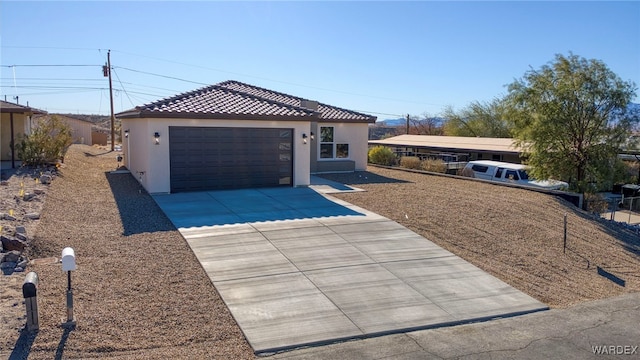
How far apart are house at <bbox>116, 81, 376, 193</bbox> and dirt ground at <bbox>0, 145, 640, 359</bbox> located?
1.47 meters

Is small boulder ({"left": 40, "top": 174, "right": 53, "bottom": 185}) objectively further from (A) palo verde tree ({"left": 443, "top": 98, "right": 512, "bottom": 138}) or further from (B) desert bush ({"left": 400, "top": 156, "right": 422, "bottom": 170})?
(A) palo verde tree ({"left": 443, "top": 98, "right": 512, "bottom": 138})

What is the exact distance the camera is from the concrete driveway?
723cm

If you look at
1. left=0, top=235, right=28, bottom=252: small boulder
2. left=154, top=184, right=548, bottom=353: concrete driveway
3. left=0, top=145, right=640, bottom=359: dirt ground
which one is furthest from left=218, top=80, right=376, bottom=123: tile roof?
left=0, top=235, right=28, bottom=252: small boulder

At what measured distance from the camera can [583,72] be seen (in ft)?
60.2

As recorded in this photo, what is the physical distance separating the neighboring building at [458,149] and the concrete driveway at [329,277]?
55.8ft

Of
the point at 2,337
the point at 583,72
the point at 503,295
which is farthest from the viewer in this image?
the point at 583,72

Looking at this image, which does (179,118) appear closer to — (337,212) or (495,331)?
(337,212)

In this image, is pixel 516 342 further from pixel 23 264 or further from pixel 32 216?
pixel 32 216

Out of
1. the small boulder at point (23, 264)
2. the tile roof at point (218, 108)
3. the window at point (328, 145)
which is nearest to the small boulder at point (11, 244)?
the small boulder at point (23, 264)

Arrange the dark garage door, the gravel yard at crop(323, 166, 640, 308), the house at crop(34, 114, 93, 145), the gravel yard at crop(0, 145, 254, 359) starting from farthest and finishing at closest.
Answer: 1. the house at crop(34, 114, 93, 145)
2. the dark garage door
3. the gravel yard at crop(323, 166, 640, 308)
4. the gravel yard at crop(0, 145, 254, 359)

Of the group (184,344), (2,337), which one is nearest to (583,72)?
(184,344)

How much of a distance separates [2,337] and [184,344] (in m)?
2.19

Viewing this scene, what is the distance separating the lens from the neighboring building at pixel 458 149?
98.0 ft

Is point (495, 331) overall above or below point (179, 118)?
below
